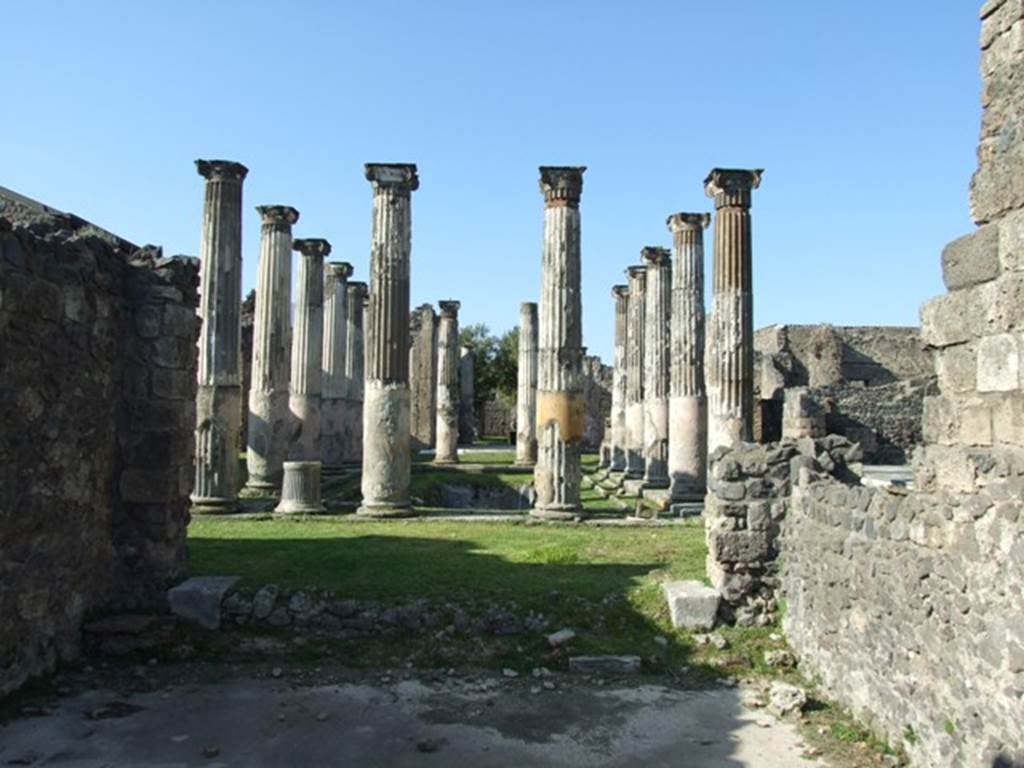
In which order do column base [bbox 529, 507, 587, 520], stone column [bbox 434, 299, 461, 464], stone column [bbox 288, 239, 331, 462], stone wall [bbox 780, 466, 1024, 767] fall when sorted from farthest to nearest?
stone column [bbox 434, 299, 461, 464] → stone column [bbox 288, 239, 331, 462] → column base [bbox 529, 507, 587, 520] → stone wall [bbox 780, 466, 1024, 767]

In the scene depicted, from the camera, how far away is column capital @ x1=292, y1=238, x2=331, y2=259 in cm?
2264

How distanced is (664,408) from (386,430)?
29.1ft

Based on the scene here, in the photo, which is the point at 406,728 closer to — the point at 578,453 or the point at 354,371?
the point at 578,453

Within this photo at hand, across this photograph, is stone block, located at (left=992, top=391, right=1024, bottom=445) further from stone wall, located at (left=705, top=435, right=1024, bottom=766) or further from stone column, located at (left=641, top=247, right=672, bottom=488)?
stone column, located at (left=641, top=247, right=672, bottom=488)

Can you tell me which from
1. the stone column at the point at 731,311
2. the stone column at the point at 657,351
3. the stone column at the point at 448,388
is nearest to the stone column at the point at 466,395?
the stone column at the point at 448,388

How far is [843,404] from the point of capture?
30.0 metres

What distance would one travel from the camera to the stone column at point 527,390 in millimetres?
28984

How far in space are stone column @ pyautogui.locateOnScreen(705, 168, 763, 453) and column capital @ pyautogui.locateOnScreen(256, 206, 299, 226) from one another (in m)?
9.48

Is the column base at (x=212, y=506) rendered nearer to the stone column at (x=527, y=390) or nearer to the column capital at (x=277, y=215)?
the column capital at (x=277, y=215)

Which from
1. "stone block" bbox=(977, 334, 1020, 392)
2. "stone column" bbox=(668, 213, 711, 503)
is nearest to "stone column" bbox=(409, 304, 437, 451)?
"stone column" bbox=(668, 213, 711, 503)

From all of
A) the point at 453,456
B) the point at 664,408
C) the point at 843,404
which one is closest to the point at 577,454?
A: the point at 664,408

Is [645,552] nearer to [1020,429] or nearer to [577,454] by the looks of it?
[577,454]

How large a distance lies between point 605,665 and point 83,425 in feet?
16.8

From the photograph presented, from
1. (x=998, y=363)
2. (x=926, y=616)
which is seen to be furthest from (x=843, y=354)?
(x=998, y=363)
